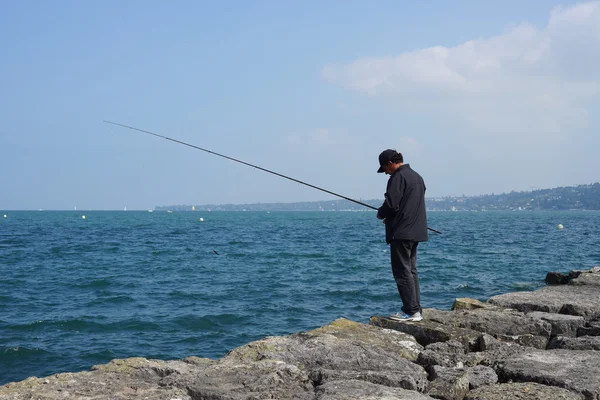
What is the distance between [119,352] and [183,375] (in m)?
5.13

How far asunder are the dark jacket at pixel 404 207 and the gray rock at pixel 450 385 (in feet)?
5.74

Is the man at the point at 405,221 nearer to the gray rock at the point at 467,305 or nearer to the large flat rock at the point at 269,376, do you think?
the large flat rock at the point at 269,376

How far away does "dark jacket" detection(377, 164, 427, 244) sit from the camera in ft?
18.2

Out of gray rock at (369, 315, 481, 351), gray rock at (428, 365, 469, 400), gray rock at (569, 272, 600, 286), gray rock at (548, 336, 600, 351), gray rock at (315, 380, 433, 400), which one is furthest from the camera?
gray rock at (569, 272, 600, 286)

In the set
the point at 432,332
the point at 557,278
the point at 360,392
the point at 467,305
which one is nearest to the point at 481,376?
the point at 360,392

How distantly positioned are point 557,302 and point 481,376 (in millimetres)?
3148

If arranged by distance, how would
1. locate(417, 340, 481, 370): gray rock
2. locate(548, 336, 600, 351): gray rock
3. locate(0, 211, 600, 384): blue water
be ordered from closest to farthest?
locate(417, 340, 481, 370): gray rock
locate(548, 336, 600, 351): gray rock
locate(0, 211, 600, 384): blue water

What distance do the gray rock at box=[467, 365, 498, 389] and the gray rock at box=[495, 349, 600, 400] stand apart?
0.38 feet

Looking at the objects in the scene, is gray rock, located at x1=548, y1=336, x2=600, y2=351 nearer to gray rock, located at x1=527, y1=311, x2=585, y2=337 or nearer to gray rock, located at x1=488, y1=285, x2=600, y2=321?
gray rock, located at x1=527, y1=311, x2=585, y2=337

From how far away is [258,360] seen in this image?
4480 mm

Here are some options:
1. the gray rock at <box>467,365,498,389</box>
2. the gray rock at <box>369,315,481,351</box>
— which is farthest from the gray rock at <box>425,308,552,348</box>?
the gray rock at <box>467,365,498,389</box>

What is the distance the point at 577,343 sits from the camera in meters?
4.88

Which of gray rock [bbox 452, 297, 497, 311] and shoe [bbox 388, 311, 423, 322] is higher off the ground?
shoe [bbox 388, 311, 423, 322]

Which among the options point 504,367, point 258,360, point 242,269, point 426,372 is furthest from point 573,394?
point 242,269
